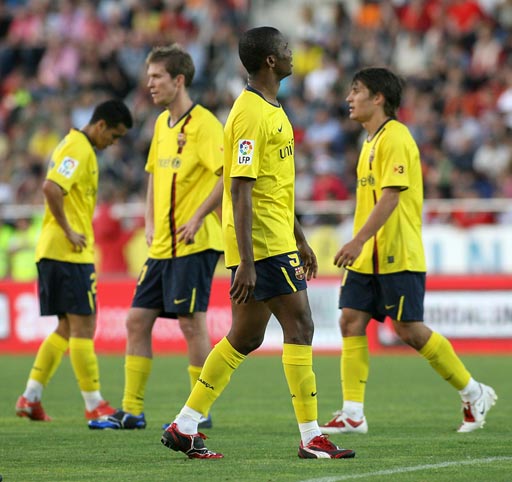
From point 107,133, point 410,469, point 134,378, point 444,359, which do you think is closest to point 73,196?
point 107,133

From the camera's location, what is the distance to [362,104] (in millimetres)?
8922

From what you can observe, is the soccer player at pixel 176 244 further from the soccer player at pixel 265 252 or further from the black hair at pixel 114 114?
the soccer player at pixel 265 252

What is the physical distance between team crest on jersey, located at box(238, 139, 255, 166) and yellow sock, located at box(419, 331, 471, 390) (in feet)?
8.38

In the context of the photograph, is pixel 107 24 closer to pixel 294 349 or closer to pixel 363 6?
pixel 363 6

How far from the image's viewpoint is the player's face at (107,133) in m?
9.65

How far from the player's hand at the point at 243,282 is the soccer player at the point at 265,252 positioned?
6 cm

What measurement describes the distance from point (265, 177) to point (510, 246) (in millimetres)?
10065

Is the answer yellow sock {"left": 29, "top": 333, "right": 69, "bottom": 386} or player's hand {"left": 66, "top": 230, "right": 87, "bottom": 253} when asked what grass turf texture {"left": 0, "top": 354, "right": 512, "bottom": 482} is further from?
player's hand {"left": 66, "top": 230, "right": 87, "bottom": 253}

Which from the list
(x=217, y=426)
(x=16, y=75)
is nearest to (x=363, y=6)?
(x=16, y=75)

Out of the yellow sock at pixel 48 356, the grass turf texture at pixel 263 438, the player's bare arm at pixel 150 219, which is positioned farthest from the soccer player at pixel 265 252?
the yellow sock at pixel 48 356

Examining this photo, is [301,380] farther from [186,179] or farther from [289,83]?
[289,83]

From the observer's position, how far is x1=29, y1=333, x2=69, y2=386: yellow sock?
32.6 feet

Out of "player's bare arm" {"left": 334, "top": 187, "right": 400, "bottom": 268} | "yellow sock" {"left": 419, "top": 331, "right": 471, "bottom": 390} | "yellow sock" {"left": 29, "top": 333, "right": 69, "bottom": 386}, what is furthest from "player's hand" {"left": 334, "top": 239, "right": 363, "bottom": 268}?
"yellow sock" {"left": 29, "top": 333, "right": 69, "bottom": 386}

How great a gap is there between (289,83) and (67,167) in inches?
515
